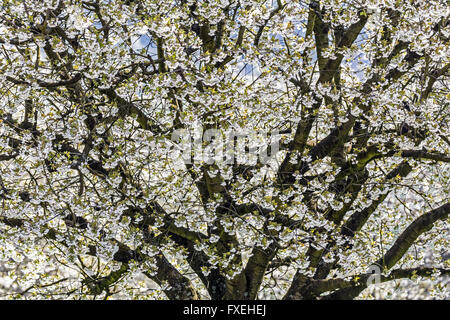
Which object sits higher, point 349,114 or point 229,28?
point 229,28

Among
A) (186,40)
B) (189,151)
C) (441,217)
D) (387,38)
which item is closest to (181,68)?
(186,40)

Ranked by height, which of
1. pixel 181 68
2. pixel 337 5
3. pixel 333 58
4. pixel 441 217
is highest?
pixel 337 5

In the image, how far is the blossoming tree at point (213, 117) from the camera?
503cm

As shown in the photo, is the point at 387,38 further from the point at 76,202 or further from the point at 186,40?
the point at 76,202

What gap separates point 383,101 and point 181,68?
236 cm

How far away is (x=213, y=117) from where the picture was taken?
5422mm

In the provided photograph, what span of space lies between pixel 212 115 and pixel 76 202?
1855 mm

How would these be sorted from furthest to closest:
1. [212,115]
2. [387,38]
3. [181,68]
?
1. [387,38]
2. [212,115]
3. [181,68]

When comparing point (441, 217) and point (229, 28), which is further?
point (441, 217)

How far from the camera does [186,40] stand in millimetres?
5367

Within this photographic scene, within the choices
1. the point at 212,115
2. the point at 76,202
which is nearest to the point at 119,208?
the point at 76,202

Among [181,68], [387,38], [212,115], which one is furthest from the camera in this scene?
[387,38]

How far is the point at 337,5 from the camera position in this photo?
5387 mm

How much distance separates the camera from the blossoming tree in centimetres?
503
